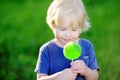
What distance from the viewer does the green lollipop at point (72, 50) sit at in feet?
9.85

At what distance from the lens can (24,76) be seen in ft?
14.4

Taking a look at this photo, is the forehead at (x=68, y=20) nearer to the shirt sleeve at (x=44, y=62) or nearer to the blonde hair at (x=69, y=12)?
the blonde hair at (x=69, y=12)

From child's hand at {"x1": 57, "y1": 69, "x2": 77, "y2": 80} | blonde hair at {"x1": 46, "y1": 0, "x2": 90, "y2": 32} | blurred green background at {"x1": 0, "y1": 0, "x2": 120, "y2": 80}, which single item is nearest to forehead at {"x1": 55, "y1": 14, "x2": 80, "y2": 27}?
blonde hair at {"x1": 46, "y1": 0, "x2": 90, "y2": 32}

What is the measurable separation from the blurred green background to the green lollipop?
127cm

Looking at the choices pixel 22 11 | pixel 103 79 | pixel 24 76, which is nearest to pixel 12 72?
pixel 24 76

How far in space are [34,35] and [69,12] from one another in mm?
2008

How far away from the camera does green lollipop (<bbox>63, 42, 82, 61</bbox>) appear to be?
9.85ft

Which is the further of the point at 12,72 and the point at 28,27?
the point at 28,27

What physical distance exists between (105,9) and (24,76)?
1.47m

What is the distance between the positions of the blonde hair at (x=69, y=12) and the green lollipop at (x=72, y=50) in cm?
12

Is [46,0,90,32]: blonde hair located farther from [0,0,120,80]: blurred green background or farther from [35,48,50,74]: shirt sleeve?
[0,0,120,80]: blurred green background

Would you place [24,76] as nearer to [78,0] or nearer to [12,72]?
[12,72]

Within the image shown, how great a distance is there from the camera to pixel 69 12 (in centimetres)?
307

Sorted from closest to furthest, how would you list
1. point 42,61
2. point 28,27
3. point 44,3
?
point 42,61 → point 28,27 → point 44,3
